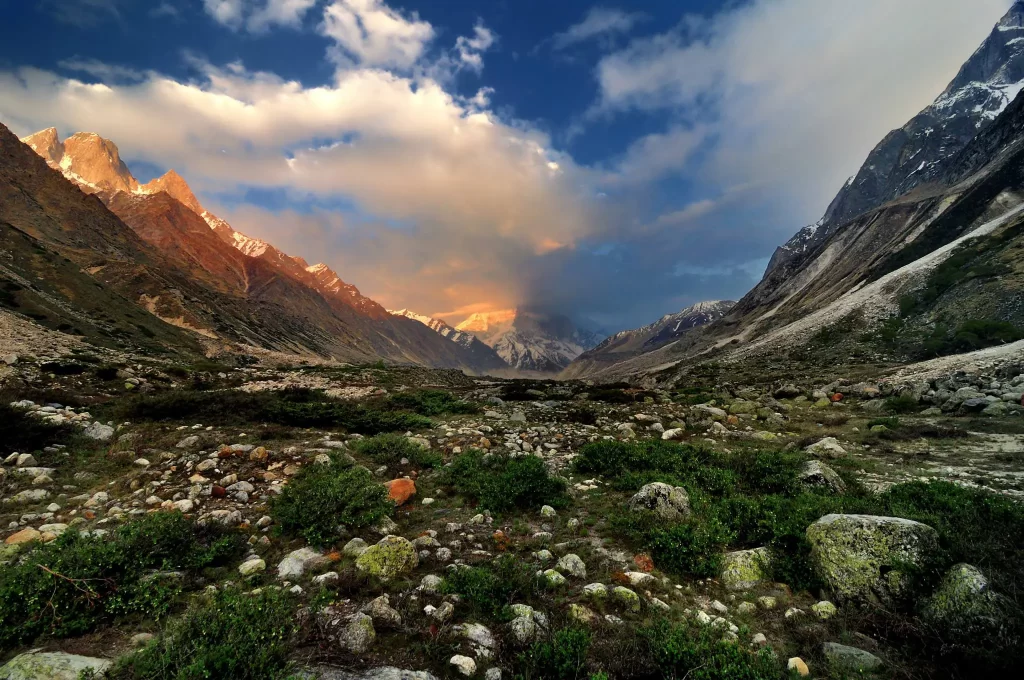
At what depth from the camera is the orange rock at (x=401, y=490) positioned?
375 inches

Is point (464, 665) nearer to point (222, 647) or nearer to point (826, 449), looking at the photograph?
point (222, 647)

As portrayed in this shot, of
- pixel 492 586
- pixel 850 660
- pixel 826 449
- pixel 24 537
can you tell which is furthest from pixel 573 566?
pixel 826 449

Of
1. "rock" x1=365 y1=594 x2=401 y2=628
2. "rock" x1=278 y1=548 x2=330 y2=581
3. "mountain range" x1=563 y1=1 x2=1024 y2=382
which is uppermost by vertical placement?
"mountain range" x1=563 y1=1 x2=1024 y2=382

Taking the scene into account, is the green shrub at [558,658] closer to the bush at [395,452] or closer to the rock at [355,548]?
the rock at [355,548]

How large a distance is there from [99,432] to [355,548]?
10.7m

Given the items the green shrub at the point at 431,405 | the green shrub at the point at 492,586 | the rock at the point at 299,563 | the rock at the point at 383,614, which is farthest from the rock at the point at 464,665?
the green shrub at the point at 431,405

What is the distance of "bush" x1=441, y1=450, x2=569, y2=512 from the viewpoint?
31.2 ft

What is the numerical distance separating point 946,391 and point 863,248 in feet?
461

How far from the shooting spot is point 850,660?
482 cm

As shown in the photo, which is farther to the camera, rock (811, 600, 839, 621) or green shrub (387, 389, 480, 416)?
green shrub (387, 389, 480, 416)

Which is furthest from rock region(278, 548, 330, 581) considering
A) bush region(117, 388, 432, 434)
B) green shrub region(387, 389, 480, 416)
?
green shrub region(387, 389, 480, 416)

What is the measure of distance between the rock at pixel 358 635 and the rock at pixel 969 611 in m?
6.81

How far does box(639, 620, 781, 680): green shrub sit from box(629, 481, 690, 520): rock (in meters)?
3.50

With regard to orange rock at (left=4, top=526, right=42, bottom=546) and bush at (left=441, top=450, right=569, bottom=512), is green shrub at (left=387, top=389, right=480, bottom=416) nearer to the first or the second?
bush at (left=441, top=450, right=569, bottom=512)
